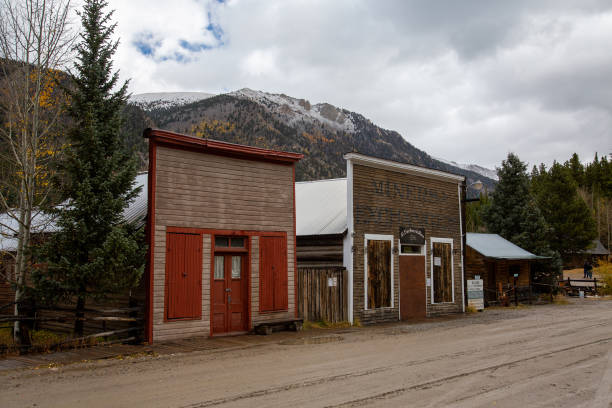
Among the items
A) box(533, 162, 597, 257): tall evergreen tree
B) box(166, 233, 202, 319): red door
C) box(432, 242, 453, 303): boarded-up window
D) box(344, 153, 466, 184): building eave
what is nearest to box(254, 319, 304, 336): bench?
box(166, 233, 202, 319): red door

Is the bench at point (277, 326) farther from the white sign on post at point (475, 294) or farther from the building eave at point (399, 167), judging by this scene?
the white sign on post at point (475, 294)

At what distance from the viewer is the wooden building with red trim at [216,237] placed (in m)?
14.1

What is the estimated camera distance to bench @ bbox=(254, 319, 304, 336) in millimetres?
15512

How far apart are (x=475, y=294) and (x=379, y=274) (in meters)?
7.25

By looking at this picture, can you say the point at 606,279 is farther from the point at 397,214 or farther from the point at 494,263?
the point at 397,214

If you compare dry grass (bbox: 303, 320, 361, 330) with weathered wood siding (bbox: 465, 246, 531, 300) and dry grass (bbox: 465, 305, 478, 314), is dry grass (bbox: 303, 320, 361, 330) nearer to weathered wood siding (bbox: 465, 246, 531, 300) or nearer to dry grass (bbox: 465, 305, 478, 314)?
dry grass (bbox: 465, 305, 478, 314)

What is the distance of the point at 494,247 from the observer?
Answer: 31828 mm

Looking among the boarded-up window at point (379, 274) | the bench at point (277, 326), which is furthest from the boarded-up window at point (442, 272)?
the bench at point (277, 326)

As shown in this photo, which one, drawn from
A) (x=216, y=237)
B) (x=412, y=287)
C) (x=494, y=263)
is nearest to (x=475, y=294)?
(x=412, y=287)

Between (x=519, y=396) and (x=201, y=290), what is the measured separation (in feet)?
29.9

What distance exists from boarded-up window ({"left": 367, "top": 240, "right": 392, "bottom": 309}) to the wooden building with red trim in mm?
3569

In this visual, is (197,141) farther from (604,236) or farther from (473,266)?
(604,236)

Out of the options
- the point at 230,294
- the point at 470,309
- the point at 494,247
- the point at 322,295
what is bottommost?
the point at 470,309

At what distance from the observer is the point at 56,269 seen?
41.1ft
